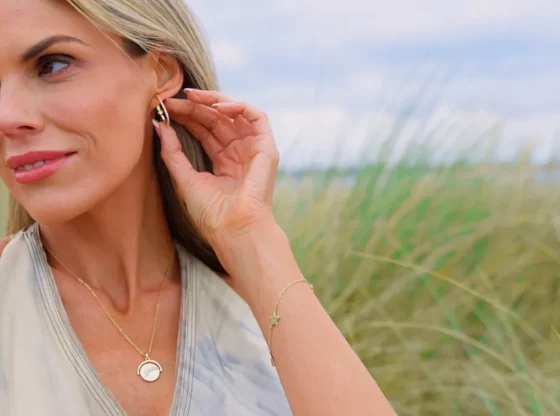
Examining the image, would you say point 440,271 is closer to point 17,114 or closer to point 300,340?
point 300,340

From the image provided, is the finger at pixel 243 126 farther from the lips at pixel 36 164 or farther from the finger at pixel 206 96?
the lips at pixel 36 164

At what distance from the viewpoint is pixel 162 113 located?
4.76 feet

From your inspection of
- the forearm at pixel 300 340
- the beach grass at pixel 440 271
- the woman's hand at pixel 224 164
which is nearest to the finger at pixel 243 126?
the woman's hand at pixel 224 164

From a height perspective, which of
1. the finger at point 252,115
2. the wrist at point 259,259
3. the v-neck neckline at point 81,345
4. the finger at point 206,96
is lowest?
the v-neck neckline at point 81,345

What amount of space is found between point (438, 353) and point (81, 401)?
115cm

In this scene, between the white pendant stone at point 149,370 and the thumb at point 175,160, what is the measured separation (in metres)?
0.33

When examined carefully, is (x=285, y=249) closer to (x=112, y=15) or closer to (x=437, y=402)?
(x=112, y=15)

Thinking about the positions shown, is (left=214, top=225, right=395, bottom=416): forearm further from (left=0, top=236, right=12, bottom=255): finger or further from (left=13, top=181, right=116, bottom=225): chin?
(left=0, top=236, right=12, bottom=255): finger

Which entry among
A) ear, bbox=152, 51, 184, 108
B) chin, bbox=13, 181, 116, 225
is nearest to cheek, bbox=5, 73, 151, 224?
chin, bbox=13, 181, 116, 225

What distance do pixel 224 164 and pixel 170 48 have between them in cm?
26

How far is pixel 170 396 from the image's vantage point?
1.30 metres

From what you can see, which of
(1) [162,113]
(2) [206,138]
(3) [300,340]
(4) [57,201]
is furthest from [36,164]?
(3) [300,340]

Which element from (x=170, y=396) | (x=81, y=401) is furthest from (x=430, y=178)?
(x=81, y=401)

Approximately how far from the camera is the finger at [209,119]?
1469mm
